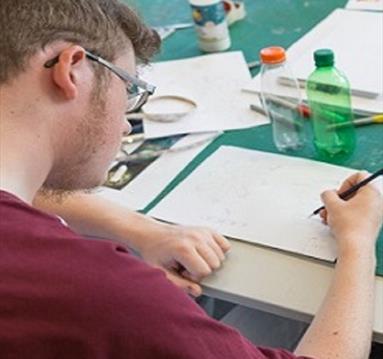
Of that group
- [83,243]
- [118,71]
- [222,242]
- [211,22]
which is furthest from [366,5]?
[83,243]

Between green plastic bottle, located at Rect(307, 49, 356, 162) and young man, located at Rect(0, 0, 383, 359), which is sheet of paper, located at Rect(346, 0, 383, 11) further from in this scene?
young man, located at Rect(0, 0, 383, 359)

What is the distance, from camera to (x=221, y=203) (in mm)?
1170

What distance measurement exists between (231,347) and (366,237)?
34cm

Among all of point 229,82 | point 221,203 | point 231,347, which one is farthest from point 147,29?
point 229,82

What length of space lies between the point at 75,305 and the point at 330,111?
2.47ft

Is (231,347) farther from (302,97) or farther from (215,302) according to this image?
(302,97)

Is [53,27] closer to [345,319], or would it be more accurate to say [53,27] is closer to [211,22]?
[345,319]

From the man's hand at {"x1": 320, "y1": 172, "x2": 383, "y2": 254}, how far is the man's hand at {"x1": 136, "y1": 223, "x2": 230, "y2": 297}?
0.16 meters

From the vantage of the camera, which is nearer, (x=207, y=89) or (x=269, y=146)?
(x=269, y=146)

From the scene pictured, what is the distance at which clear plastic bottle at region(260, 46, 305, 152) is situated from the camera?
129 centimetres

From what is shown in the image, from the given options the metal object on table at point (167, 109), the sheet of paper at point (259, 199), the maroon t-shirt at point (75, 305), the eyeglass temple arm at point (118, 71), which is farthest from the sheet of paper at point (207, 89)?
the maroon t-shirt at point (75, 305)

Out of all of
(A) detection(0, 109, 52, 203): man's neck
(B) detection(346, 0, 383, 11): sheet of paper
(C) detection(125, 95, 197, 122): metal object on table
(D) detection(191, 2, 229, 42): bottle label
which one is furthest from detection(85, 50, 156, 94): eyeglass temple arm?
(B) detection(346, 0, 383, 11): sheet of paper

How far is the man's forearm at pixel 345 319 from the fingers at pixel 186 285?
0.60ft

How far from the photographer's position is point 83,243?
28.3 inches
